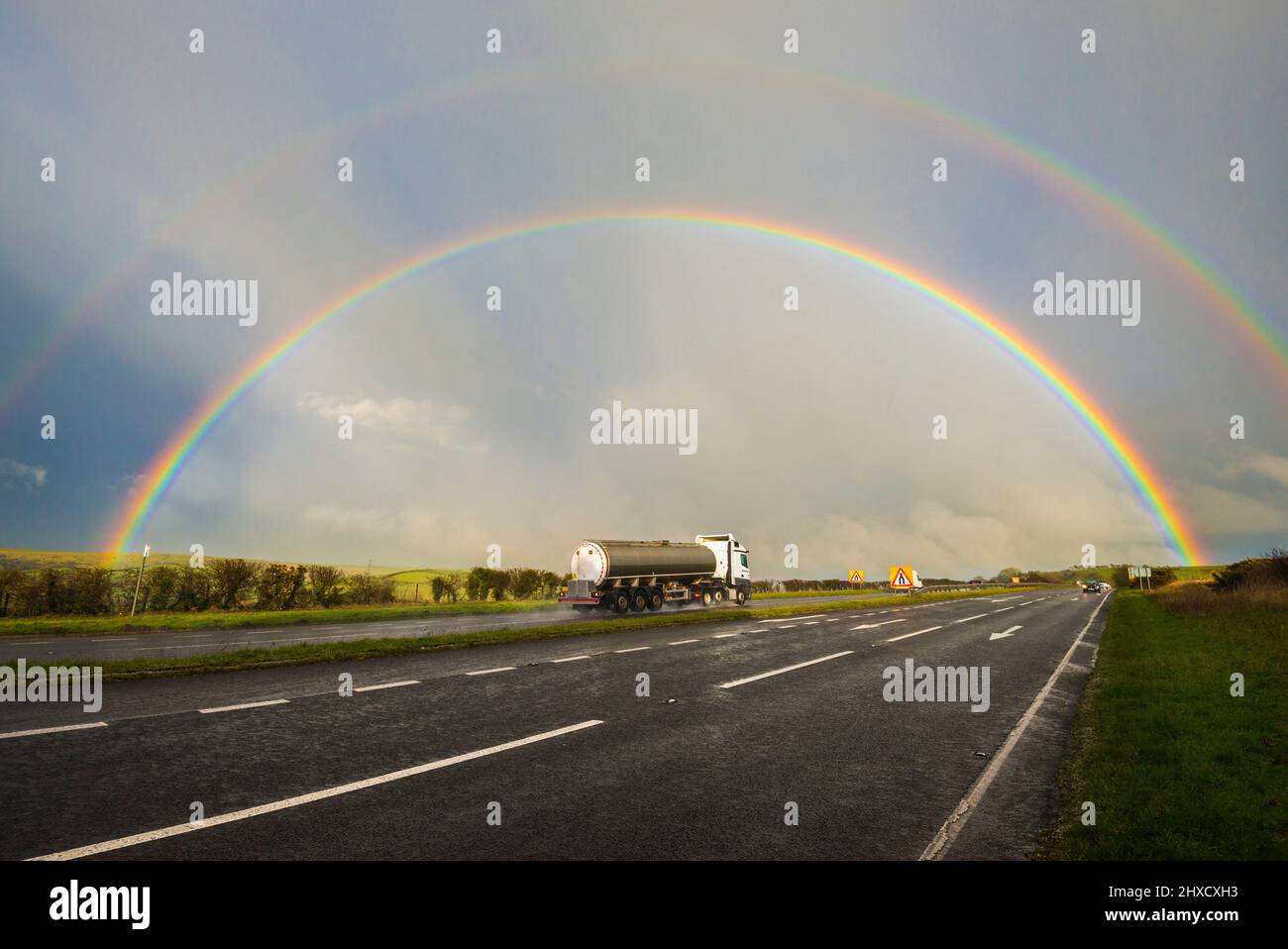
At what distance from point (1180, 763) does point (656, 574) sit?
26.0 meters

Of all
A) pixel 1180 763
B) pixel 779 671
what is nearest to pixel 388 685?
pixel 779 671

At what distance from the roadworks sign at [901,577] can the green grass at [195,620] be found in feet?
75.0

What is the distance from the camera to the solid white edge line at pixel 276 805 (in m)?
4.18

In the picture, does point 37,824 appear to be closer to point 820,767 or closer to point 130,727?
point 130,727

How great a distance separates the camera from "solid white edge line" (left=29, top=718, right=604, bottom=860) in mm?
4184

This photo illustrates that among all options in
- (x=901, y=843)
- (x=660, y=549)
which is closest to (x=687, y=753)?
(x=901, y=843)

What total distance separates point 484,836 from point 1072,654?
57.2ft

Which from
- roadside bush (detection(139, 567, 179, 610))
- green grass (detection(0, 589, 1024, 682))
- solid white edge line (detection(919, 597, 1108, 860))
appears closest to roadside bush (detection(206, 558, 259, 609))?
roadside bush (detection(139, 567, 179, 610))

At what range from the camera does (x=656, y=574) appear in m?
32.0

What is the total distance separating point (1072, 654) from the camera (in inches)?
653

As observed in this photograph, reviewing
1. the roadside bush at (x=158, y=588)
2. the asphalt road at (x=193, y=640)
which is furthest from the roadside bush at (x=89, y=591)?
the asphalt road at (x=193, y=640)

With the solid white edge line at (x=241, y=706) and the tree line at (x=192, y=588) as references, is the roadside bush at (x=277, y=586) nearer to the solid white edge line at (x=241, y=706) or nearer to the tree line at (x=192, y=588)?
the tree line at (x=192, y=588)

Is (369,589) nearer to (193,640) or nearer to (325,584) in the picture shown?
(325,584)

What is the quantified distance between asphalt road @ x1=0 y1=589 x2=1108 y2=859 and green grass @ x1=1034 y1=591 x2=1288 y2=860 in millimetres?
407
